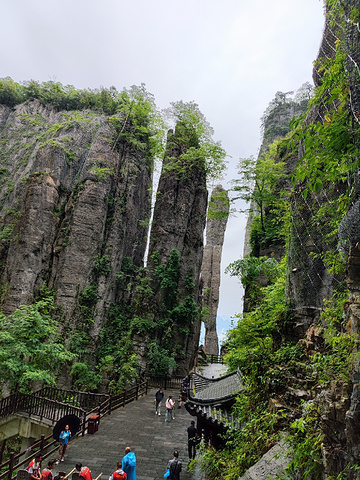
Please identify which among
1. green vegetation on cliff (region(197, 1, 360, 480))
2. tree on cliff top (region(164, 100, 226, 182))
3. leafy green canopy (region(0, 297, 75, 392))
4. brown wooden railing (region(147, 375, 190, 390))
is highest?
tree on cliff top (region(164, 100, 226, 182))

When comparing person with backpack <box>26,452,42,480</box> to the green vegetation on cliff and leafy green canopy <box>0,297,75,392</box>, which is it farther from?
leafy green canopy <box>0,297,75,392</box>

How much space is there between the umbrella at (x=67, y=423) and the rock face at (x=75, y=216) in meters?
12.2

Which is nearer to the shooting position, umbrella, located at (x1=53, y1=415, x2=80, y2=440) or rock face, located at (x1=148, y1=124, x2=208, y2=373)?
umbrella, located at (x1=53, y1=415, x2=80, y2=440)

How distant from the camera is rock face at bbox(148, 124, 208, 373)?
80.0 ft

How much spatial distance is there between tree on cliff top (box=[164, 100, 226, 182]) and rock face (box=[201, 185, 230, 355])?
560cm

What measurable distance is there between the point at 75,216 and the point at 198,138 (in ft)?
47.1

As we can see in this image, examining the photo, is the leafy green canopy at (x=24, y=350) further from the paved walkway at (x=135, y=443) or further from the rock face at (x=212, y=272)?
the rock face at (x=212, y=272)

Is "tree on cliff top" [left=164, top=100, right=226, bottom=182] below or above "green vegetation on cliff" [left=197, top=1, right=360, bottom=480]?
above

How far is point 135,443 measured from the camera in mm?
11156

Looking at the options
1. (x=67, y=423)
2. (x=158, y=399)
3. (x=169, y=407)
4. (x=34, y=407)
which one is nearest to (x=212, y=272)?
(x=158, y=399)

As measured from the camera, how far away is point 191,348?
80.8 feet

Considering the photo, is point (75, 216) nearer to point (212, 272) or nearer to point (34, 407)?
point (34, 407)

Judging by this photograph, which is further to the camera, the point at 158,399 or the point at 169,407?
the point at 158,399

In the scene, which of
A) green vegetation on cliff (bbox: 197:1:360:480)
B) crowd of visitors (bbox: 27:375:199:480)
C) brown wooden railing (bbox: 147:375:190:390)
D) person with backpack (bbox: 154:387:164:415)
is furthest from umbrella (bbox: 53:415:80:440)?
brown wooden railing (bbox: 147:375:190:390)
